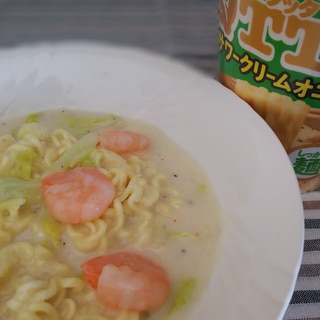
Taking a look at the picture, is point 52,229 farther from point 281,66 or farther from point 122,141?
point 281,66

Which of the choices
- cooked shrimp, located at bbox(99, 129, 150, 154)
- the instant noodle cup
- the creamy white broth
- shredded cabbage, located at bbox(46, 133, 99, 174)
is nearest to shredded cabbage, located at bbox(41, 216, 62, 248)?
the creamy white broth

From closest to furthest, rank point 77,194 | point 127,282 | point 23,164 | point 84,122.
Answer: point 127,282
point 77,194
point 23,164
point 84,122

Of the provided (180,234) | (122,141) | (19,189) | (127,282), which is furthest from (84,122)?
(127,282)

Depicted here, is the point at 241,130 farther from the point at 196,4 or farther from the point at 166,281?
the point at 196,4

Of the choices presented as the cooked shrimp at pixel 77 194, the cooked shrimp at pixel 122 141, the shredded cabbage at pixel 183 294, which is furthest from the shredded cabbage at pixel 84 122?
the shredded cabbage at pixel 183 294

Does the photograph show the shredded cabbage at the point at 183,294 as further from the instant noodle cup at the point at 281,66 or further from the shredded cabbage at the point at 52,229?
the instant noodle cup at the point at 281,66

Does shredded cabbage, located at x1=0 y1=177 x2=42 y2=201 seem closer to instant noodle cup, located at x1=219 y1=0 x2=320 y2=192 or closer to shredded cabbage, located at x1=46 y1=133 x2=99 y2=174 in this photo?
shredded cabbage, located at x1=46 y1=133 x2=99 y2=174

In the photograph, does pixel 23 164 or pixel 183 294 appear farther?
pixel 23 164
